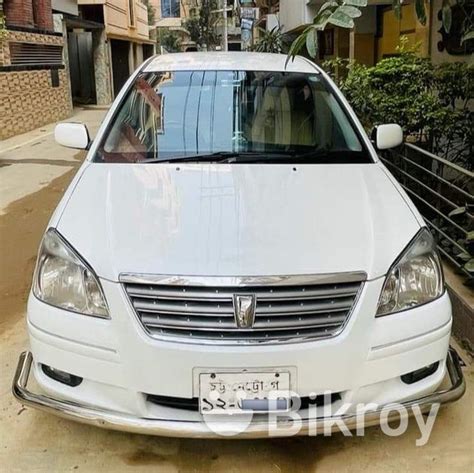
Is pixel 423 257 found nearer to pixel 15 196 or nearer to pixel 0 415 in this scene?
pixel 0 415

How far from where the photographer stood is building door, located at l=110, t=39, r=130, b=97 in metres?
26.1

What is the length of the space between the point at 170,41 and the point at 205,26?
5.21 metres

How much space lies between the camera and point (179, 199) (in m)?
2.56

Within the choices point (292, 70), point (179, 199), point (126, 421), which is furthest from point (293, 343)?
point (292, 70)

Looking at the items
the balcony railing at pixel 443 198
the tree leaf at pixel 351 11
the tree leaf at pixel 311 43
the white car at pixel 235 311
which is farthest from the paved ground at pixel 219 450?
the tree leaf at pixel 351 11

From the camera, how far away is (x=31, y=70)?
1389 centimetres

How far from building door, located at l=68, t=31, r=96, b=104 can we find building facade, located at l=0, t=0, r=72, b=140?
567 cm

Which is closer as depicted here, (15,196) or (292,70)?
(292,70)

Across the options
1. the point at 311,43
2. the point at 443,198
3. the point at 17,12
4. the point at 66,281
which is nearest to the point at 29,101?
the point at 17,12

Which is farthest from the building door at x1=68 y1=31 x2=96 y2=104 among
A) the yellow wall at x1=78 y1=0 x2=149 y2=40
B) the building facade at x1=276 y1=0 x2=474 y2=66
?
the building facade at x1=276 y1=0 x2=474 y2=66

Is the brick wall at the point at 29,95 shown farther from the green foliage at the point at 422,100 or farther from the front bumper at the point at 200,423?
the front bumper at the point at 200,423

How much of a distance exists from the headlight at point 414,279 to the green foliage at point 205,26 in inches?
1635

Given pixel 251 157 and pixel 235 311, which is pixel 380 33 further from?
pixel 235 311

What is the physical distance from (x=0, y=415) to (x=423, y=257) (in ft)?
6.47
